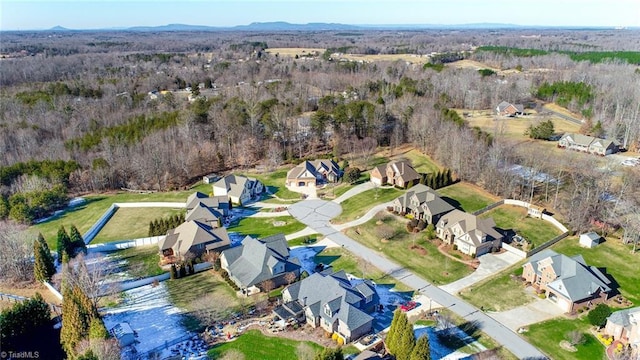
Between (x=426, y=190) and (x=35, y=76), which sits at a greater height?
(x=35, y=76)

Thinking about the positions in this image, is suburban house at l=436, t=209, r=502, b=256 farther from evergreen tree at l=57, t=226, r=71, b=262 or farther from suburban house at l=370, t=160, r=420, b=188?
evergreen tree at l=57, t=226, r=71, b=262

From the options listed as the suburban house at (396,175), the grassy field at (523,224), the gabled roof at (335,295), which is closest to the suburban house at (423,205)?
the grassy field at (523,224)

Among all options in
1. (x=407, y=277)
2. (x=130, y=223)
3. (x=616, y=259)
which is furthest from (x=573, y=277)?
(x=130, y=223)

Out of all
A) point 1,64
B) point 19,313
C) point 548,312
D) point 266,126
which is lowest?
point 548,312

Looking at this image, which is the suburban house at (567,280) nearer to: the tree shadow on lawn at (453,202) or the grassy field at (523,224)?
the grassy field at (523,224)

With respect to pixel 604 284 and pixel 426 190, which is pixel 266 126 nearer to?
pixel 426 190

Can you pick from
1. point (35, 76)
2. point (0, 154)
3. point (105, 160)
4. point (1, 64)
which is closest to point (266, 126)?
point (105, 160)
